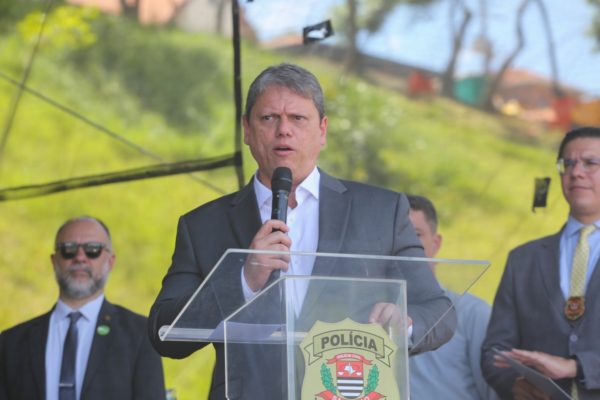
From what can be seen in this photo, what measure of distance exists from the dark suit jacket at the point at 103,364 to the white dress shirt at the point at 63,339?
0.09 feet

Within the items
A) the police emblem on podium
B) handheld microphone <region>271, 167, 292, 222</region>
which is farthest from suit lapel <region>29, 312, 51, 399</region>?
the police emblem on podium

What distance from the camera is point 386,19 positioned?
275 inches

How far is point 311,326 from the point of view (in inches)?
103

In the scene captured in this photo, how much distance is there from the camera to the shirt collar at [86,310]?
212 inches

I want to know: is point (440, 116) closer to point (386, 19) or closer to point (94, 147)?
point (386, 19)

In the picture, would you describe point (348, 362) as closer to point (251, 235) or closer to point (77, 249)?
point (251, 235)

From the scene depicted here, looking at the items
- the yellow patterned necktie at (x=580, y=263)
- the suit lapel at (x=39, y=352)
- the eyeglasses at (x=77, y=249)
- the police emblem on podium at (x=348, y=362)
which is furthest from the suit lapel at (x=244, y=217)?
the eyeglasses at (x=77, y=249)

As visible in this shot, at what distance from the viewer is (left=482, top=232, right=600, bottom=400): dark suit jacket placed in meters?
4.43

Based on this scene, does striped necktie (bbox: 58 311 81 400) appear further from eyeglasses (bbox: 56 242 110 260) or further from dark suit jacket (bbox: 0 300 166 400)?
eyeglasses (bbox: 56 242 110 260)

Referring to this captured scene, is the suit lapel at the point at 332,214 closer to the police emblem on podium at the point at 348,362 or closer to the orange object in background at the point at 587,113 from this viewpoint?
the police emblem on podium at the point at 348,362

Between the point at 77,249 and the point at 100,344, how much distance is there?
1.95 feet

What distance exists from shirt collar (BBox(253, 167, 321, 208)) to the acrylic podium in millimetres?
621

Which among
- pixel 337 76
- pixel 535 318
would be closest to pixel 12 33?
pixel 337 76

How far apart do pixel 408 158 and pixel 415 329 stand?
4396mm
